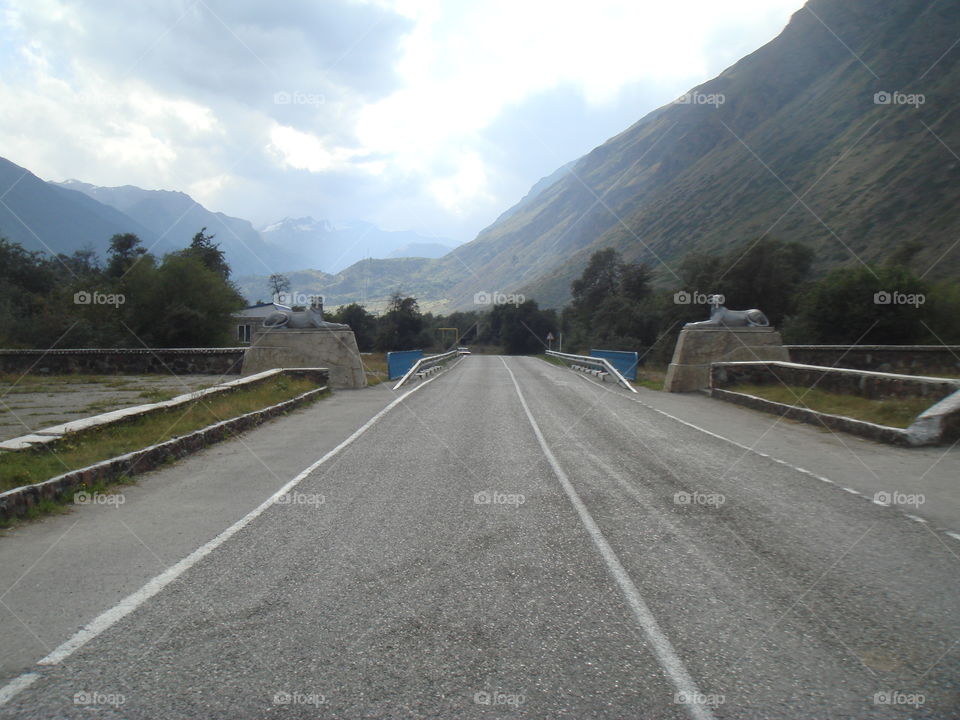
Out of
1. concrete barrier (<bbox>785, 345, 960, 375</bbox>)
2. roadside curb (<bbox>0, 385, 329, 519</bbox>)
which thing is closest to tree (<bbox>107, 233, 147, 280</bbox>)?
roadside curb (<bbox>0, 385, 329, 519</bbox>)

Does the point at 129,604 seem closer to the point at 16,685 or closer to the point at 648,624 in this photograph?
the point at 16,685

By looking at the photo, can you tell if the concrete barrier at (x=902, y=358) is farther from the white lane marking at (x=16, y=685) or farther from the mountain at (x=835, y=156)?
the mountain at (x=835, y=156)

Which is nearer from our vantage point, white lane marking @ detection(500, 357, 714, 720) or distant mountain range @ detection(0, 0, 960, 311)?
white lane marking @ detection(500, 357, 714, 720)

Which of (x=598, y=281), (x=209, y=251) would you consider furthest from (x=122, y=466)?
(x=598, y=281)

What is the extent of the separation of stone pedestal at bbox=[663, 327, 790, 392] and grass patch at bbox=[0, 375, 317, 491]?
14.1 m

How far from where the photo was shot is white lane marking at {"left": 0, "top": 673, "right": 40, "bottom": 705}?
3.09 meters

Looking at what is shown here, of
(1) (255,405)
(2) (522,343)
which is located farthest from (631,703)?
(2) (522,343)

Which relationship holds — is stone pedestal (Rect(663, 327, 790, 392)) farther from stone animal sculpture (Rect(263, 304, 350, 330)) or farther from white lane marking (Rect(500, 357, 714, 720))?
white lane marking (Rect(500, 357, 714, 720))

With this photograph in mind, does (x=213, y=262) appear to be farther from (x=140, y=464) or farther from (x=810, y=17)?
(x=810, y=17)

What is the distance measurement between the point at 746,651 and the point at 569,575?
1403 millimetres

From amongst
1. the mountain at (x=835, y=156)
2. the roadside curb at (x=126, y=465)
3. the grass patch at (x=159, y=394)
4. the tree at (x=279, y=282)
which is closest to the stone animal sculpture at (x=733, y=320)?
the roadside curb at (x=126, y=465)

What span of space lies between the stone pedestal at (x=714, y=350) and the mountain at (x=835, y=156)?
58425 mm

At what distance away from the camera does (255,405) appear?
14.0 meters

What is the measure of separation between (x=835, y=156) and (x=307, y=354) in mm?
136031
